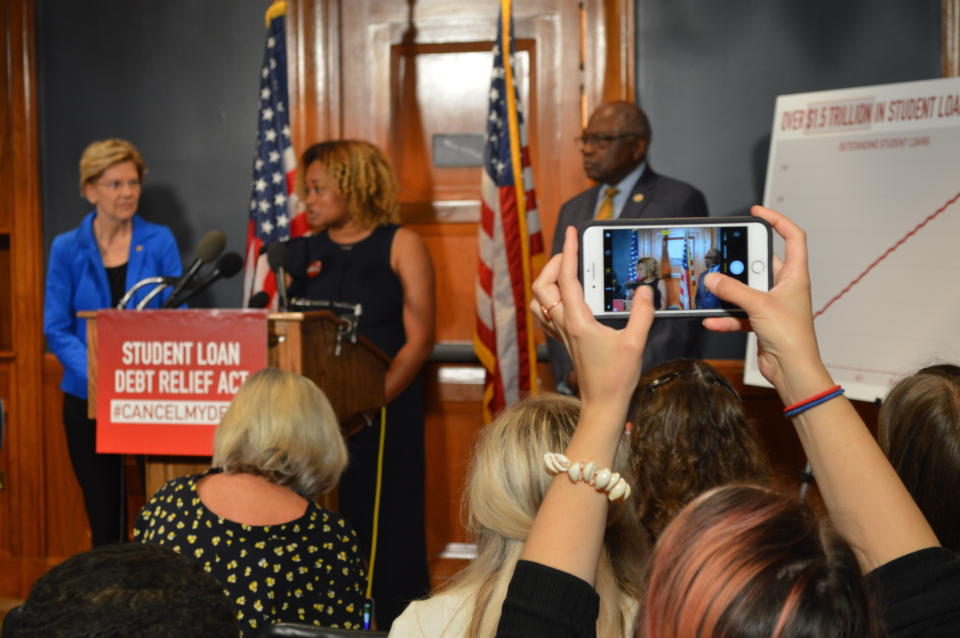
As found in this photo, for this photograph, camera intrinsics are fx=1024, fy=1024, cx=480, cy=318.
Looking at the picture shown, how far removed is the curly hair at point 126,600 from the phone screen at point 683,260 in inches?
23.2

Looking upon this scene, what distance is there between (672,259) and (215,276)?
1.84m

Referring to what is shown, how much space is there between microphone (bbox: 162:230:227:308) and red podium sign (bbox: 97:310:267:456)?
229 mm

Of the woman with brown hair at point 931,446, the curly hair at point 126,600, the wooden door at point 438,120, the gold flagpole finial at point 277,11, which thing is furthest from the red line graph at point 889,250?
the curly hair at point 126,600

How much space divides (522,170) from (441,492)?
1.46 metres

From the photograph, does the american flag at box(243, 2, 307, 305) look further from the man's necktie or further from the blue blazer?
the man's necktie

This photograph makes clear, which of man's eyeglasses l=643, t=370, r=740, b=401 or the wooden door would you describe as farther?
the wooden door

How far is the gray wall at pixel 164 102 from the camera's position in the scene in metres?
4.51

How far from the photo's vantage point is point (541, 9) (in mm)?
4301

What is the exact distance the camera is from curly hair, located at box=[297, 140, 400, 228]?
358cm

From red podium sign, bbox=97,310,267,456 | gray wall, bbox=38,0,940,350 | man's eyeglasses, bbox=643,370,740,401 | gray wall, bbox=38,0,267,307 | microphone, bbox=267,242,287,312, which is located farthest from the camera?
gray wall, bbox=38,0,267,307

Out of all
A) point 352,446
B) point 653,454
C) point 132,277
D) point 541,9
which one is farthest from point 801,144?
point 132,277

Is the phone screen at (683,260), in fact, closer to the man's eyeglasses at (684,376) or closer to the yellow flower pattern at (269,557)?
the man's eyeglasses at (684,376)

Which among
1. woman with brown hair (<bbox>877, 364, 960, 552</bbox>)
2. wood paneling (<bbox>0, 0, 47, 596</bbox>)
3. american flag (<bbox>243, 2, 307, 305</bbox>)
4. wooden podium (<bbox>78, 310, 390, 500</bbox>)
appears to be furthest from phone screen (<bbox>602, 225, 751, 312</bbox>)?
wood paneling (<bbox>0, 0, 47, 596</bbox>)

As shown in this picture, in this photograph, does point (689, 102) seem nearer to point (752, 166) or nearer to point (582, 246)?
point (752, 166)
